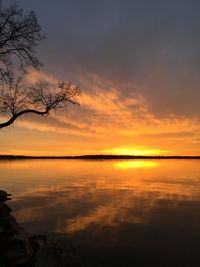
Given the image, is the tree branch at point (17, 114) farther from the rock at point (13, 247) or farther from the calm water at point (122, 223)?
the rock at point (13, 247)

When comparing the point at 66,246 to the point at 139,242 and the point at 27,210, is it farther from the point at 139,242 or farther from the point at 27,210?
the point at 27,210

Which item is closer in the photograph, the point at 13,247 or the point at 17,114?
the point at 13,247

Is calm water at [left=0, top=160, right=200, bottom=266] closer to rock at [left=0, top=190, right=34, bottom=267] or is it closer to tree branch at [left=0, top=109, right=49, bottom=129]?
rock at [left=0, top=190, right=34, bottom=267]

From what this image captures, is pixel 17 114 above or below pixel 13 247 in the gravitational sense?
above

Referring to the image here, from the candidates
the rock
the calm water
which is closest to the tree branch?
the calm water

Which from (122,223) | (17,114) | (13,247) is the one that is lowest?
(122,223)

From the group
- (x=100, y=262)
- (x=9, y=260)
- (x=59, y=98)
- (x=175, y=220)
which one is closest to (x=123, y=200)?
(x=175, y=220)

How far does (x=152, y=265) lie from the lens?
1375 cm

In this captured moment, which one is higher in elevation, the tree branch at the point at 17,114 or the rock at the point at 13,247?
the tree branch at the point at 17,114

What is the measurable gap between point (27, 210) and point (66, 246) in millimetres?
10590

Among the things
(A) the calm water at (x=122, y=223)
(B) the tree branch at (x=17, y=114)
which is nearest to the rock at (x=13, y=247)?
(A) the calm water at (x=122, y=223)

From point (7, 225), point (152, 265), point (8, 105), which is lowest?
point (152, 265)

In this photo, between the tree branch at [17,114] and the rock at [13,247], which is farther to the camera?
the tree branch at [17,114]

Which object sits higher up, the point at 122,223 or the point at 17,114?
the point at 17,114
